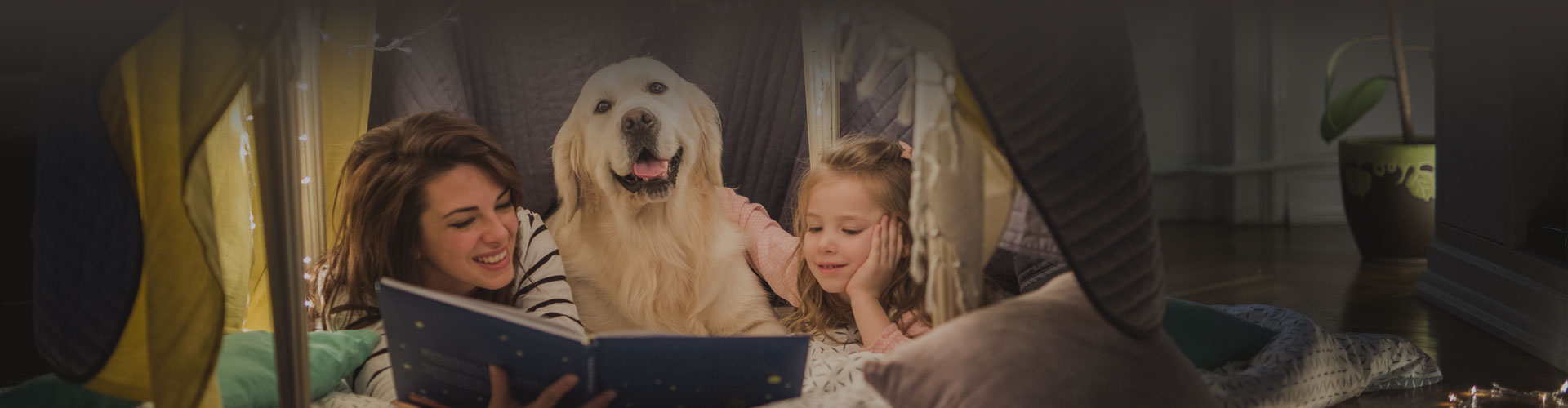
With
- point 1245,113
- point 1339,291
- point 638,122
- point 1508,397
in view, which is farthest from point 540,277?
point 1245,113

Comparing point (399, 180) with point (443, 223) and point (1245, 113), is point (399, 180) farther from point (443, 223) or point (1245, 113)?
point (1245, 113)

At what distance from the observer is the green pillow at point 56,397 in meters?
1.33

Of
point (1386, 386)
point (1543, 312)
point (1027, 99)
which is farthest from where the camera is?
point (1543, 312)

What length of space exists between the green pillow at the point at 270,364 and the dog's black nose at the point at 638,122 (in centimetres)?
41

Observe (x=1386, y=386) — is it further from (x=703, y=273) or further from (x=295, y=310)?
(x=295, y=310)

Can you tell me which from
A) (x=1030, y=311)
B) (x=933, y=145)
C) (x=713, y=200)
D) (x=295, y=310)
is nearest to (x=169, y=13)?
(x=295, y=310)

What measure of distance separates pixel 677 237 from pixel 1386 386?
4.07 feet

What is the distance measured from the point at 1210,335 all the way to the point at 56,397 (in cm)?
157

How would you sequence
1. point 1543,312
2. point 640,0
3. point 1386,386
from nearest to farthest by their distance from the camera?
point 640,0, point 1386,386, point 1543,312

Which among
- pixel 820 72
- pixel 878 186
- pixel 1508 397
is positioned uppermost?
pixel 820 72

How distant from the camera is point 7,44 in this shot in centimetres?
221

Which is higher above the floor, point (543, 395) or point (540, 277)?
point (540, 277)

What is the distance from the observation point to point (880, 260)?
4.25 ft

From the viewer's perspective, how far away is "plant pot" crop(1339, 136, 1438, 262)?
2.65 meters
